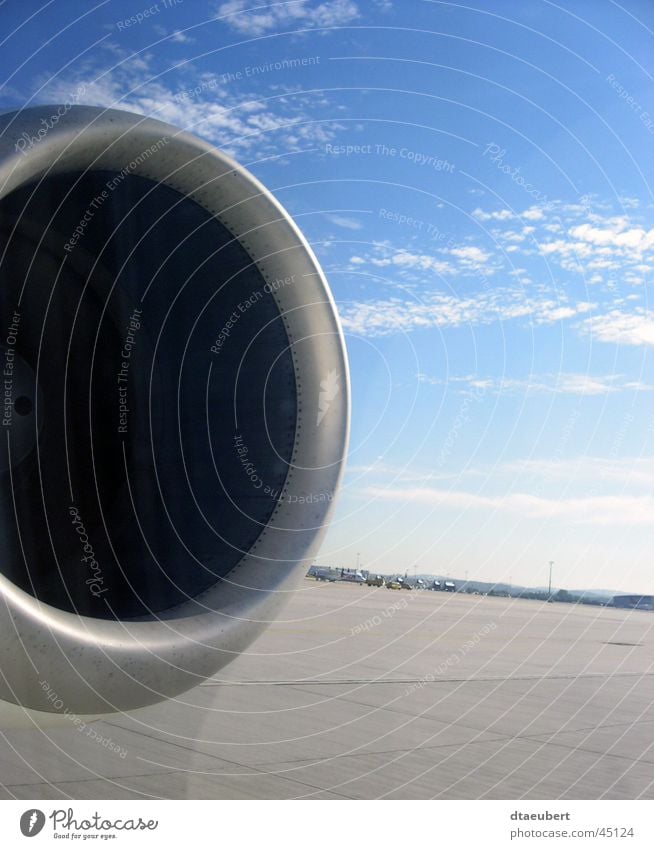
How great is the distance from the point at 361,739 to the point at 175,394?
2.42m

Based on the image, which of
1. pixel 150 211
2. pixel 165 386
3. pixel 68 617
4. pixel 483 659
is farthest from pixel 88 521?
pixel 483 659

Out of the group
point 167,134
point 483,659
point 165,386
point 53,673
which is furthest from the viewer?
point 483,659

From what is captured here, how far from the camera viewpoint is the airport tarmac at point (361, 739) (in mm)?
4422

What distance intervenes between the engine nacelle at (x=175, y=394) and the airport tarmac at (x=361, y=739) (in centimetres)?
48

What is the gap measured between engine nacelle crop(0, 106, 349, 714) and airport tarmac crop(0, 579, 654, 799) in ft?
1.59

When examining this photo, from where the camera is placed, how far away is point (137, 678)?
11.9 feet

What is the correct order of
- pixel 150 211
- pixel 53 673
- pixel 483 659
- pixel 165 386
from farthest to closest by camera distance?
pixel 483 659
pixel 165 386
pixel 150 211
pixel 53 673

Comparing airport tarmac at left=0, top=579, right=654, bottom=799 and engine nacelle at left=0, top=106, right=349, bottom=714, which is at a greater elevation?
engine nacelle at left=0, top=106, right=349, bottom=714

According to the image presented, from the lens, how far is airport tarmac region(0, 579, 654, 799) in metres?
4.42

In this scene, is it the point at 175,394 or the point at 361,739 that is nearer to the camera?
the point at 175,394

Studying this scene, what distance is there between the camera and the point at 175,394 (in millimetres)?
4379

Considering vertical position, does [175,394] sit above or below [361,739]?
above
